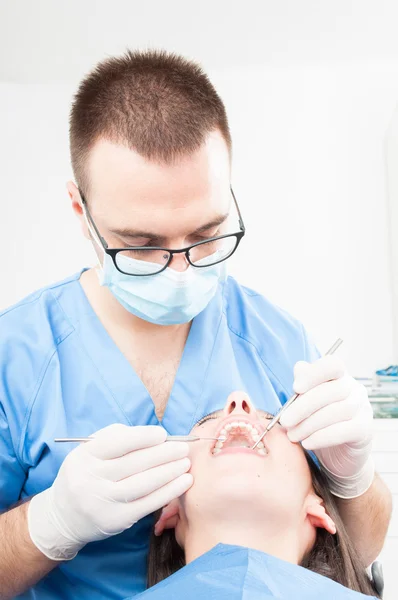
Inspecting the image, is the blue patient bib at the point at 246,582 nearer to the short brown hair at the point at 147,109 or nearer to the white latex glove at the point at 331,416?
the white latex glove at the point at 331,416

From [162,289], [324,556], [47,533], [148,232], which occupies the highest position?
[148,232]

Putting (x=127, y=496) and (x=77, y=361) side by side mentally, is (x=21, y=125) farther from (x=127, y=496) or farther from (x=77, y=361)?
(x=127, y=496)

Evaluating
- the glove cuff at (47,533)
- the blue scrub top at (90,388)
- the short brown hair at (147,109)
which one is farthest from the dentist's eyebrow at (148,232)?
the glove cuff at (47,533)

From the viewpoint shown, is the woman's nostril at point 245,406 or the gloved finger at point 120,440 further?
the woman's nostril at point 245,406

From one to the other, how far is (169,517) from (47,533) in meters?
0.28

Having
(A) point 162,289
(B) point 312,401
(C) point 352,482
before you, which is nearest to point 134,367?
(A) point 162,289

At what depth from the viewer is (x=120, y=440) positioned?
1.26m

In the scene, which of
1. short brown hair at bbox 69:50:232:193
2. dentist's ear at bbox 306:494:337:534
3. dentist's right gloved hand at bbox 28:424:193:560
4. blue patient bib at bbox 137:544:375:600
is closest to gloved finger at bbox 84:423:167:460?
dentist's right gloved hand at bbox 28:424:193:560

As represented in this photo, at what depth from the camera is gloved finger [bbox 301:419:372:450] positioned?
131cm

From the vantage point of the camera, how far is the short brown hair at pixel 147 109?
1342mm

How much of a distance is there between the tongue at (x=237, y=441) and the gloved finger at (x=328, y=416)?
0.12 meters

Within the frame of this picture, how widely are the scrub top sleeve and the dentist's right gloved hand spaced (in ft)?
0.54

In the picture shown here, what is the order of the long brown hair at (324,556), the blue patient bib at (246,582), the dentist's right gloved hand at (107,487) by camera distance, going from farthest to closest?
the long brown hair at (324,556) < the dentist's right gloved hand at (107,487) < the blue patient bib at (246,582)

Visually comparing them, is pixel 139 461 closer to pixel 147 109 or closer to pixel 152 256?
pixel 152 256
